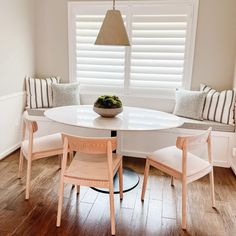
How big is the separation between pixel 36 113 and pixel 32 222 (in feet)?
5.77

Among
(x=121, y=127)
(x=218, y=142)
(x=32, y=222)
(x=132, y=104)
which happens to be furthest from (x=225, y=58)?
(x=32, y=222)

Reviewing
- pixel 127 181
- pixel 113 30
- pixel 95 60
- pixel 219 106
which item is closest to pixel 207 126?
pixel 219 106

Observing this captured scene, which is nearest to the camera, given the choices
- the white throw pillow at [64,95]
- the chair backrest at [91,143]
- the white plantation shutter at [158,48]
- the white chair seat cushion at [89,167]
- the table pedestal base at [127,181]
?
the chair backrest at [91,143]

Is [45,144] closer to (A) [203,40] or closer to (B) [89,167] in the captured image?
(B) [89,167]

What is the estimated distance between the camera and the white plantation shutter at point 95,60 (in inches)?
141

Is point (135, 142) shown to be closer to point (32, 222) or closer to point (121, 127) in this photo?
point (121, 127)

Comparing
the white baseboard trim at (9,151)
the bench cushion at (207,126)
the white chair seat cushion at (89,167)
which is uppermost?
the bench cushion at (207,126)

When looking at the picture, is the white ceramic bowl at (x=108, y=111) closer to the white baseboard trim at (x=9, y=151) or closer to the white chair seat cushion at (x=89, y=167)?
the white chair seat cushion at (x=89, y=167)

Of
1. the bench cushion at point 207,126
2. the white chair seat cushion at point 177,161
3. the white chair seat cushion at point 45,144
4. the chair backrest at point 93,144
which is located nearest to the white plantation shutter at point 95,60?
the bench cushion at point 207,126

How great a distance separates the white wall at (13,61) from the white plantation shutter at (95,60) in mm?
690

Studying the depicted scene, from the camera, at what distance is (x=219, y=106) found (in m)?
3.16

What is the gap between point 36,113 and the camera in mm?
3555

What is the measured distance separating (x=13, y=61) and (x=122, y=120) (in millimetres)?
1825

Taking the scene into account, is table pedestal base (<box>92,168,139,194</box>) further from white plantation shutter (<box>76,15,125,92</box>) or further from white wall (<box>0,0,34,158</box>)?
white wall (<box>0,0,34,158</box>)
